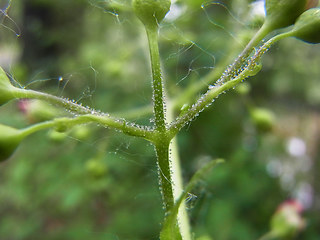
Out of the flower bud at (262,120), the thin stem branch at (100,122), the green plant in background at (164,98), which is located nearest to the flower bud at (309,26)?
the green plant in background at (164,98)

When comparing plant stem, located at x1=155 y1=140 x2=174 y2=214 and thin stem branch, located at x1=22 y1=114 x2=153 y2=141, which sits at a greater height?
thin stem branch, located at x1=22 y1=114 x2=153 y2=141

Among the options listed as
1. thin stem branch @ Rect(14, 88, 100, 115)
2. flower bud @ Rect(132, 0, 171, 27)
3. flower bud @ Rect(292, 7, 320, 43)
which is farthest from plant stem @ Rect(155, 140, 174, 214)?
flower bud @ Rect(292, 7, 320, 43)

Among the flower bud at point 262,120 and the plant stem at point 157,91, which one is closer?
the plant stem at point 157,91

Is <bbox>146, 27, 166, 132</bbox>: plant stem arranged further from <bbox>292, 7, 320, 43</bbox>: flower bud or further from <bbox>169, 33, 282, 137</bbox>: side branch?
<bbox>292, 7, 320, 43</bbox>: flower bud

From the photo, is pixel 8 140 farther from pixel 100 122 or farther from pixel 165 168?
pixel 165 168

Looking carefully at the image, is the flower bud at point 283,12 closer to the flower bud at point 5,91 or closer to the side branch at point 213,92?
the side branch at point 213,92

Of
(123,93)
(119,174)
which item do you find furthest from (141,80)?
(119,174)

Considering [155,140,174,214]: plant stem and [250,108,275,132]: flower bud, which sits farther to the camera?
[250,108,275,132]: flower bud
